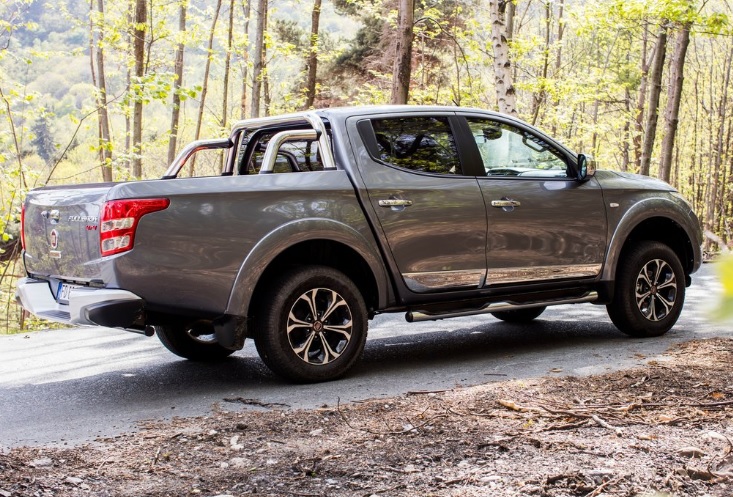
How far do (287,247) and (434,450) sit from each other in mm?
1950

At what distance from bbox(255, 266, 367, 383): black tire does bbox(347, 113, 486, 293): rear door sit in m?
0.53

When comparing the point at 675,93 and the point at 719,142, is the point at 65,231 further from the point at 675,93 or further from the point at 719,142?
the point at 719,142

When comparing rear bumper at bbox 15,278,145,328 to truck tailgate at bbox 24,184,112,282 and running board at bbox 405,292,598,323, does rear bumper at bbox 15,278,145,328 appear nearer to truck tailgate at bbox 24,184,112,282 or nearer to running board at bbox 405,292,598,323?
truck tailgate at bbox 24,184,112,282

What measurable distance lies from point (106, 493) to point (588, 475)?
2108mm

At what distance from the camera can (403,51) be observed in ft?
38.1

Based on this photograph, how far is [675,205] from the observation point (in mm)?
7113

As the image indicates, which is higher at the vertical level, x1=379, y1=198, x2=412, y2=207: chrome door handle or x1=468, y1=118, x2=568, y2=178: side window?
x1=468, y1=118, x2=568, y2=178: side window

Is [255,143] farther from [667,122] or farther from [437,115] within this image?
[667,122]

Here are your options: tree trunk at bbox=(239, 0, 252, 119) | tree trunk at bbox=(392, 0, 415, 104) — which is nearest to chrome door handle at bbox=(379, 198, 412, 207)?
tree trunk at bbox=(392, 0, 415, 104)

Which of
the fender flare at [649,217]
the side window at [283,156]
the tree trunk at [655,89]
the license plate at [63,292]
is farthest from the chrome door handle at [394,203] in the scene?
the tree trunk at [655,89]

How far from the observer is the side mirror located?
6.59 metres

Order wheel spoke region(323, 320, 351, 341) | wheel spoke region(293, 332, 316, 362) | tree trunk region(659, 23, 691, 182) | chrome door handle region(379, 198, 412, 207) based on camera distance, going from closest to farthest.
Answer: wheel spoke region(293, 332, 316, 362)
wheel spoke region(323, 320, 351, 341)
chrome door handle region(379, 198, 412, 207)
tree trunk region(659, 23, 691, 182)

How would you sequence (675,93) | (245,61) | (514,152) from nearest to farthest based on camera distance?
(514,152) → (675,93) → (245,61)

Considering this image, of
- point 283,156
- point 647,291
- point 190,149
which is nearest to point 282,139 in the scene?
point 283,156
